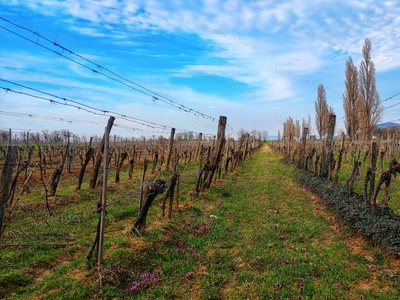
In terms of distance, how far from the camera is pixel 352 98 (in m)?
35.7

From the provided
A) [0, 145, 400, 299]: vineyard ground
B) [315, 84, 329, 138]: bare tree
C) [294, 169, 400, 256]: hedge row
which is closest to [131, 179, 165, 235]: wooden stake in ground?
[0, 145, 400, 299]: vineyard ground

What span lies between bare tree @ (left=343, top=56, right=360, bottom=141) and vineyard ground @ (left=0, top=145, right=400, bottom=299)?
32398mm

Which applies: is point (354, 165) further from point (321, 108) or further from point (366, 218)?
point (321, 108)

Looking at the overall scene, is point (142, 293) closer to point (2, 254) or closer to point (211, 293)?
point (211, 293)

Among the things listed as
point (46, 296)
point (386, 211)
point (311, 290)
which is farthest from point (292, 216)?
point (46, 296)

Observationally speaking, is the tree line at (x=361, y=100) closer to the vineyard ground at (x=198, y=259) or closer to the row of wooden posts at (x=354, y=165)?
the row of wooden posts at (x=354, y=165)

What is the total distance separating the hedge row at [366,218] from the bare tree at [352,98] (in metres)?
30.2

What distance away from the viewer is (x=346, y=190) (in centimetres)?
934

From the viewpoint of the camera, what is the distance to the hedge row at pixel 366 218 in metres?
5.58

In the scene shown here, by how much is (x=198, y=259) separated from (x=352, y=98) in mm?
37200

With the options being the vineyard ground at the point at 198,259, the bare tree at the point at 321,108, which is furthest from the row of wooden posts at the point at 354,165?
the bare tree at the point at 321,108

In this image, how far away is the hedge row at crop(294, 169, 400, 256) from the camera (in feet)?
18.3

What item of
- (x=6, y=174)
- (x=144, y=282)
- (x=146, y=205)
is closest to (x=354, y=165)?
(x=146, y=205)

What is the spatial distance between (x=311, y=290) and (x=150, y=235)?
326cm
